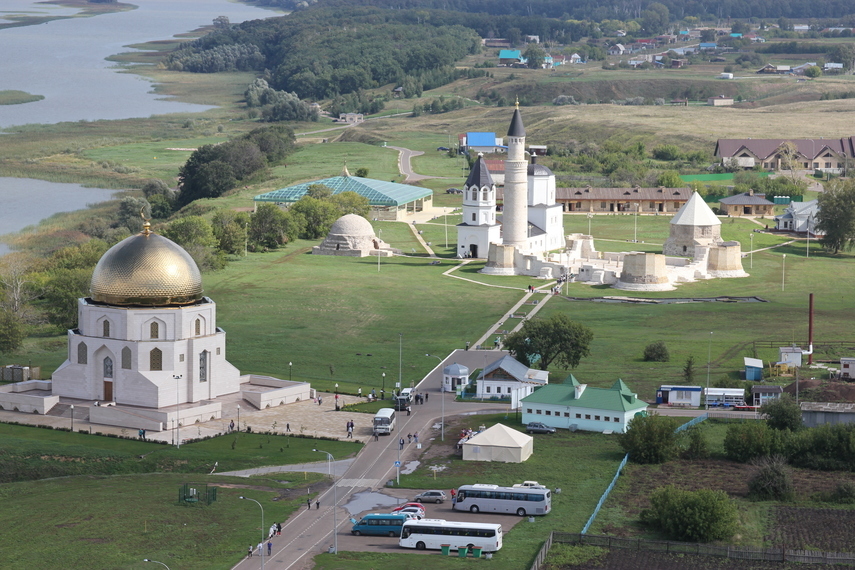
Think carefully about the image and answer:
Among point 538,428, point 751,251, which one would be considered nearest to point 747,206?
point 751,251

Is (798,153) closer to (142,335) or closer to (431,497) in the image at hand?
(142,335)

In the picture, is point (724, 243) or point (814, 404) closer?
point (814, 404)

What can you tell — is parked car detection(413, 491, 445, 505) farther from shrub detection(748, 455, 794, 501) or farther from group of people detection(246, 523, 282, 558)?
shrub detection(748, 455, 794, 501)

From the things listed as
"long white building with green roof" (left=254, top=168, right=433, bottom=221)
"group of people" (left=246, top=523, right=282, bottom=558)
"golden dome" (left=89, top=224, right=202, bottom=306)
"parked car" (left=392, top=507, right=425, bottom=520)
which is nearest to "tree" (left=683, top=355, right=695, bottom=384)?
"parked car" (left=392, top=507, right=425, bottom=520)

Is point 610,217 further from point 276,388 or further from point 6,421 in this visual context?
point 6,421

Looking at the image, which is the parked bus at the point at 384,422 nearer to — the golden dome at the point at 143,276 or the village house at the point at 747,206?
the golden dome at the point at 143,276

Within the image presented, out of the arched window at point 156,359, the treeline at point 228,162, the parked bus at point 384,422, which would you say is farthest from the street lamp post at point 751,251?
the treeline at point 228,162

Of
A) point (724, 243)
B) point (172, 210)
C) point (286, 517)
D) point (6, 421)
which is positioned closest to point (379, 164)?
point (172, 210)
